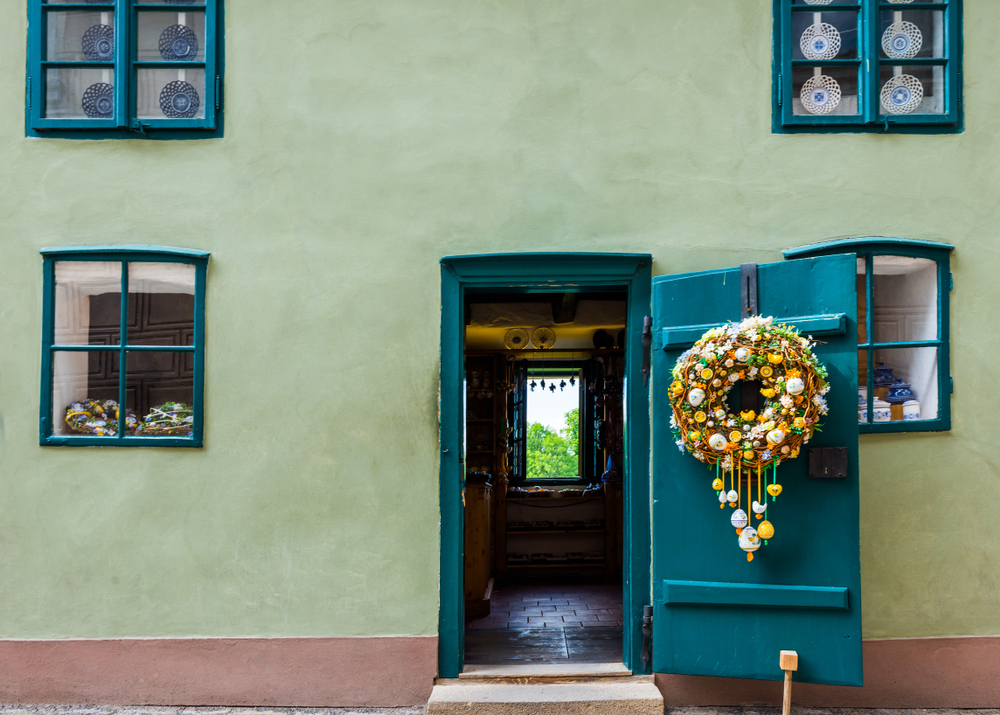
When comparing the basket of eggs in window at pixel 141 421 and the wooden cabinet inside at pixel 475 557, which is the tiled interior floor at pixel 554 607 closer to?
the wooden cabinet inside at pixel 475 557

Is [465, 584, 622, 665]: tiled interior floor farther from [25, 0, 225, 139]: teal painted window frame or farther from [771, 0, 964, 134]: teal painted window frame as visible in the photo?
[25, 0, 225, 139]: teal painted window frame

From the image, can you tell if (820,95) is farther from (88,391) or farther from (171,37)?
(88,391)

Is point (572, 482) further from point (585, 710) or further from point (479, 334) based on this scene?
point (585, 710)

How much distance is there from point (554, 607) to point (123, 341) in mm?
4293

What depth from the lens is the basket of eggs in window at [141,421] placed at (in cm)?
456

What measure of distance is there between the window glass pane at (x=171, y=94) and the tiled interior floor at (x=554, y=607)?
4460 mm

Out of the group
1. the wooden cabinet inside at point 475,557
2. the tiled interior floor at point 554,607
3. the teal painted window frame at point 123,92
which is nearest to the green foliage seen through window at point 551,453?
the tiled interior floor at point 554,607

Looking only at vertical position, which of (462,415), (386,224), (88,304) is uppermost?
(386,224)

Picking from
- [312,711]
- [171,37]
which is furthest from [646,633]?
[171,37]

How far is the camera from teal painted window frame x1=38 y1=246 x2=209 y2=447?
4.50 m

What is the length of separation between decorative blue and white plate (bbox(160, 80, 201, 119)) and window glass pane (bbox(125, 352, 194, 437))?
1.57 m

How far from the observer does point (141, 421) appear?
456 centimetres

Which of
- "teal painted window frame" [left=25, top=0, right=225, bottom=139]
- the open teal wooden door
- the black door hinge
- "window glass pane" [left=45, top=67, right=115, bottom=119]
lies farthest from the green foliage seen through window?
"window glass pane" [left=45, top=67, right=115, bottom=119]

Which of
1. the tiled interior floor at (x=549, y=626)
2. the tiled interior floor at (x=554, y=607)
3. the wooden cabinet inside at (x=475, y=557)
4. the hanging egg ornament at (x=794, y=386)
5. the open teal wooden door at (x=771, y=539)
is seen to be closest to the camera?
the hanging egg ornament at (x=794, y=386)
